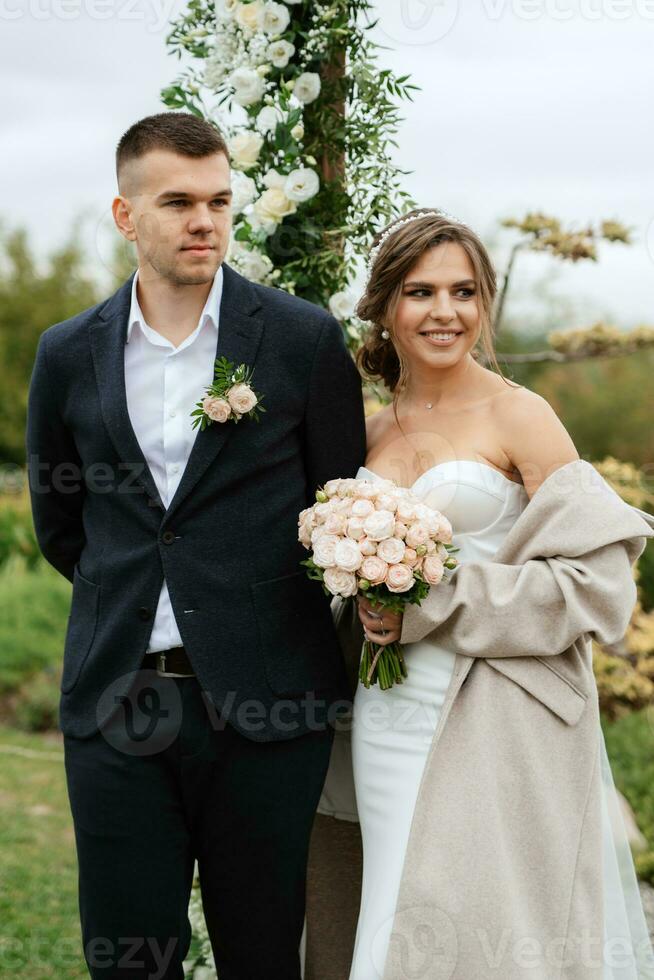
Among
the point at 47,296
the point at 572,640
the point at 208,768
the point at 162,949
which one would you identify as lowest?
the point at 162,949

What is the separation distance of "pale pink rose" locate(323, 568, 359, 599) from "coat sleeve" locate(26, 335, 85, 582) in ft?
2.89

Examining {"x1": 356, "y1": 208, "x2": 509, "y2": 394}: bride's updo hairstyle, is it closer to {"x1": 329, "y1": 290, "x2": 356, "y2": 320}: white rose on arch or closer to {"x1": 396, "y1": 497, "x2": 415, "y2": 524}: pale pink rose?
{"x1": 329, "y1": 290, "x2": 356, "y2": 320}: white rose on arch

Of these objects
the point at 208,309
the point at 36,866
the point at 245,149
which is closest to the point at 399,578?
the point at 208,309

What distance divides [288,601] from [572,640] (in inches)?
29.7

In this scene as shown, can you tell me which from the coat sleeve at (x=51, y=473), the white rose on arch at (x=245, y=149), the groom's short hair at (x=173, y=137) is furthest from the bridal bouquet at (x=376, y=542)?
the white rose on arch at (x=245, y=149)

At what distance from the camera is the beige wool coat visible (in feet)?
9.01

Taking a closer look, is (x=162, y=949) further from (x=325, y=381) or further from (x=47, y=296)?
(x=47, y=296)

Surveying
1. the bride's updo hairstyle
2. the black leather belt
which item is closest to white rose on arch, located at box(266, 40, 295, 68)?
the bride's updo hairstyle

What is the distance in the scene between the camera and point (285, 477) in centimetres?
296

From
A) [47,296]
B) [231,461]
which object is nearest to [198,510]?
[231,461]

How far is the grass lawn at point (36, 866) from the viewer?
471 centimetres

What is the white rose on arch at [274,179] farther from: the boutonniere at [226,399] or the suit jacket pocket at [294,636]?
the suit jacket pocket at [294,636]

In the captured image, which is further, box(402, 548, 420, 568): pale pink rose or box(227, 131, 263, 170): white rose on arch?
box(227, 131, 263, 170): white rose on arch

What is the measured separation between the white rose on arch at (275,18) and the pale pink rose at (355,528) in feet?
5.91
